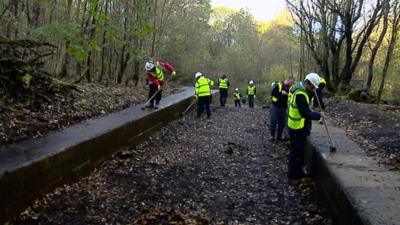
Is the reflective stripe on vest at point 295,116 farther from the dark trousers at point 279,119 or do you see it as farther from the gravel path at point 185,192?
the dark trousers at point 279,119

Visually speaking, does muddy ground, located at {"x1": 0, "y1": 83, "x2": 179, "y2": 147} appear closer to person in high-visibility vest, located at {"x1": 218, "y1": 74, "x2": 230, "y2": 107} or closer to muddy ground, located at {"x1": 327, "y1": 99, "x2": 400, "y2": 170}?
muddy ground, located at {"x1": 327, "y1": 99, "x2": 400, "y2": 170}

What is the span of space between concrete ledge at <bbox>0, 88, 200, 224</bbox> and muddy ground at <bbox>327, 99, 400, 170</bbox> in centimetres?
497

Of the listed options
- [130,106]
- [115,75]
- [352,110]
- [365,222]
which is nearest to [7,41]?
[130,106]

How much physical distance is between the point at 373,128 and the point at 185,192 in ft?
20.1

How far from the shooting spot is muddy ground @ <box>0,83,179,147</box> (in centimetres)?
748

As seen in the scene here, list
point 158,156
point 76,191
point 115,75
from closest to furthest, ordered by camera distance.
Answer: point 76,191, point 158,156, point 115,75

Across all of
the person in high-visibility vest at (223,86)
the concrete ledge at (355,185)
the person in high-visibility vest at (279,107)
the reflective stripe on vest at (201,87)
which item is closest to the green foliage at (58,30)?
the concrete ledge at (355,185)

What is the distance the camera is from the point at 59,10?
52.0 feet

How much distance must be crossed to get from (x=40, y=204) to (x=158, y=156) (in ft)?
13.2

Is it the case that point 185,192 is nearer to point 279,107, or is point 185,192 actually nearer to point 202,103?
point 279,107

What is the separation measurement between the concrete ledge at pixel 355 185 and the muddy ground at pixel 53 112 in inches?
190

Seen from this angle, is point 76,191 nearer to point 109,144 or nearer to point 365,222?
point 109,144

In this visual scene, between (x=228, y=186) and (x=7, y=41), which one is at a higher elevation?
(x=7, y=41)

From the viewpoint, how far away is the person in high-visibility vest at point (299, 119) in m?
7.75
